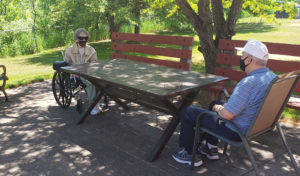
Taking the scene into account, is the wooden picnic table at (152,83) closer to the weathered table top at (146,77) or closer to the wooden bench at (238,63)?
the weathered table top at (146,77)

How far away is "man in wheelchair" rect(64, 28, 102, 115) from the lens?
18.8 ft

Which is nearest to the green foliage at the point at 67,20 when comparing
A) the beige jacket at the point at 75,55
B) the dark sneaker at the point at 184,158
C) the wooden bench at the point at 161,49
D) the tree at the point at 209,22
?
the wooden bench at the point at 161,49

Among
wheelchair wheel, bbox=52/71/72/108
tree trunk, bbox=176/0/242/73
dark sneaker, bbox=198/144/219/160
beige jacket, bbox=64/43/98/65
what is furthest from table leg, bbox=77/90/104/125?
tree trunk, bbox=176/0/242/73

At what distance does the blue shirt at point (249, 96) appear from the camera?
3.06 metres

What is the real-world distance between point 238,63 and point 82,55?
9.20ft

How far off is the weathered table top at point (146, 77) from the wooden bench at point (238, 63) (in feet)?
1.83

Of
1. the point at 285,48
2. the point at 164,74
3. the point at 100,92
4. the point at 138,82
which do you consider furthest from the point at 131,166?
the point at 285,48

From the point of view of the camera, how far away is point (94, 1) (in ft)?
46.3

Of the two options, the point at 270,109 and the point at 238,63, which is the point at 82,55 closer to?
the point at 238,63

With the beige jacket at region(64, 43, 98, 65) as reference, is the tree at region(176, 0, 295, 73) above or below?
above

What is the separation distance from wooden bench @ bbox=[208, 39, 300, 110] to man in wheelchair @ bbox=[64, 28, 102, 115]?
6.96 ft

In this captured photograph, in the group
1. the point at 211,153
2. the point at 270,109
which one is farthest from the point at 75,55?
the point at 270,109

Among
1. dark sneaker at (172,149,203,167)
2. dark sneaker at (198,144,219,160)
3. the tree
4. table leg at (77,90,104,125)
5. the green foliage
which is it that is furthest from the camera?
the green foliage

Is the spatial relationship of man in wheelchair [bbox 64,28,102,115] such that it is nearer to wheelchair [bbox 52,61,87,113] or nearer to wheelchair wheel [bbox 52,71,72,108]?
wheelchair [bbox 52,61,87,113]
